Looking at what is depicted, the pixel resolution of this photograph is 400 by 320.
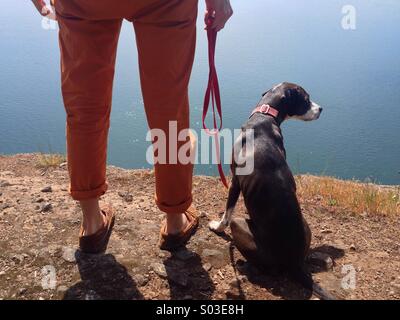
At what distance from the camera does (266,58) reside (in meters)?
24.4

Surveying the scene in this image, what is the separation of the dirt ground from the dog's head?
35.1 inches

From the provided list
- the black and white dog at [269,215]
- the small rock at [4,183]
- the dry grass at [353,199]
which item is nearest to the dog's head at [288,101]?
the black and white dog at [269,215]

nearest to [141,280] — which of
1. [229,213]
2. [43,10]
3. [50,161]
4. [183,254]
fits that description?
[183,254]

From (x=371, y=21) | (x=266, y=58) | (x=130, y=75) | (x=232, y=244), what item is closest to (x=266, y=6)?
(x=371, y=21)

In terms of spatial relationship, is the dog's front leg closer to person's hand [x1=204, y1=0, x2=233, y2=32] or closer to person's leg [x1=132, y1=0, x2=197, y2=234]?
person's leg [x1=132, y1=0, x2=197, y2=234]

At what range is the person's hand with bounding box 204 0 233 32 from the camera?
2285mm

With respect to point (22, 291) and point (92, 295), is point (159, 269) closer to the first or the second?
point (92, 295)

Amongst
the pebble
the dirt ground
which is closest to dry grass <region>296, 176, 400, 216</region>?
the dirt ground

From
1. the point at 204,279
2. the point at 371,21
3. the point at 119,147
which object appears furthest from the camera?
the point at 371,21

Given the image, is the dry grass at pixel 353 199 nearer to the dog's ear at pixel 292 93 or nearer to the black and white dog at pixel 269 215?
the dog's ear at pixel 292 93

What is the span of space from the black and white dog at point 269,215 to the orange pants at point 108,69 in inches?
25.6

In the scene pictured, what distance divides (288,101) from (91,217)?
2073 millimetres
